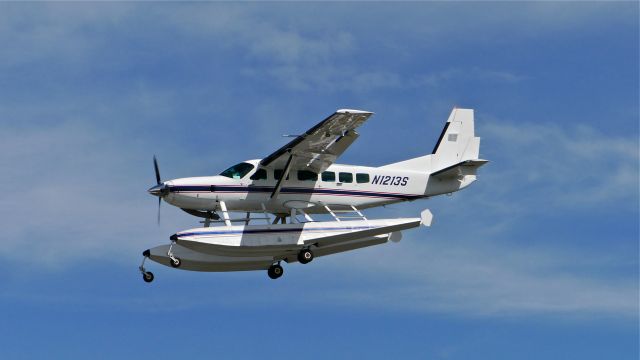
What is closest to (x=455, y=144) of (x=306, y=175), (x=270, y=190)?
(x=306, y=175)

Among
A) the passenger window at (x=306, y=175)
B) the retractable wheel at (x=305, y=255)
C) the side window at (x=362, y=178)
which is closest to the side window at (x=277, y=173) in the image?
the passenger window at (x=306, y=175)

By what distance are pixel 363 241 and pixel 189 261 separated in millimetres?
6304

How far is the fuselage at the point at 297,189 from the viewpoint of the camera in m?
40.6

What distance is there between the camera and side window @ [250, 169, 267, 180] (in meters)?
41.4

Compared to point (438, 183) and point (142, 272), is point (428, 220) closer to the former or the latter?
point (438, 183)

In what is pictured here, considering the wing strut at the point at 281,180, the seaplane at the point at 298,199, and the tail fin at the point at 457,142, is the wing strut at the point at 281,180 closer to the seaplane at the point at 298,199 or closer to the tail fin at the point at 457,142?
the seaplane at the point at 298,199

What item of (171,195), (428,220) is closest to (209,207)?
(171,195)

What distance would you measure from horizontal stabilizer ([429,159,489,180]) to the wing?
442 cm

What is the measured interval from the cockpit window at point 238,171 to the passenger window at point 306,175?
179cm

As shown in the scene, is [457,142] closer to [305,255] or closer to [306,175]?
[306,175]

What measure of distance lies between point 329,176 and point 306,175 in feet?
2.94

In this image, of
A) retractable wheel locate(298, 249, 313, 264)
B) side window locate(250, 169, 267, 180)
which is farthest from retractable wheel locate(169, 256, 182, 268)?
retractable wheel locate(298, 249, 313, 264)

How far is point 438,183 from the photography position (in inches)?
1718

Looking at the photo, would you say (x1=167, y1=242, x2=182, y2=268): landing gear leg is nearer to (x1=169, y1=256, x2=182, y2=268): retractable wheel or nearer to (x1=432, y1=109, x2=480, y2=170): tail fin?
(x1=169, y1=256, x2=182, y2=268): retractable wheel
